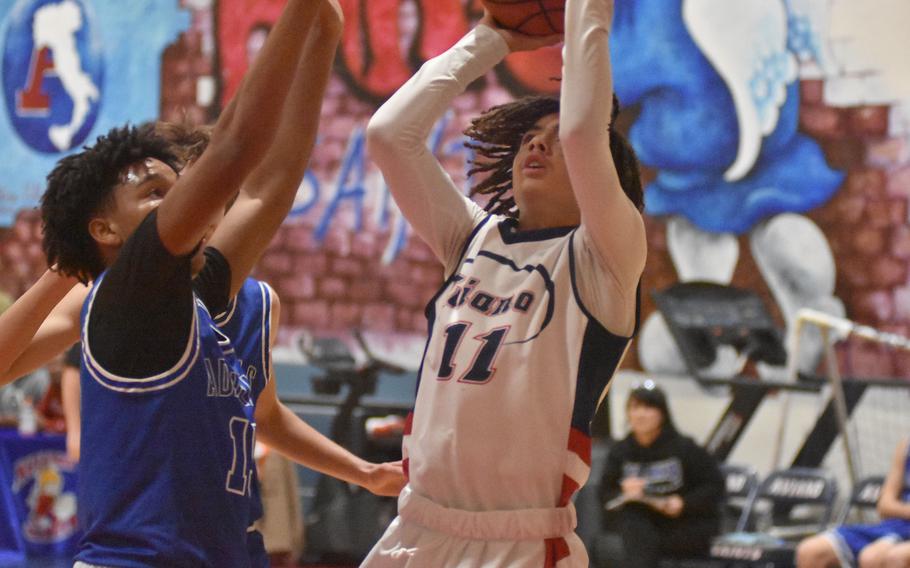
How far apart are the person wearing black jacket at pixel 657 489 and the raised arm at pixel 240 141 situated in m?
4.70

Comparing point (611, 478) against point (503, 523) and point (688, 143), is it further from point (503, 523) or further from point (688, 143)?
point (503, 523)

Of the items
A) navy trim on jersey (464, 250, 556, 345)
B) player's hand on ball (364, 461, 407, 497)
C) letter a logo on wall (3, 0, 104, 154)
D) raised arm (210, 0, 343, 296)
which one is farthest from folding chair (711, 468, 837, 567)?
letter a logo on wall (3, 0, 104, 154)

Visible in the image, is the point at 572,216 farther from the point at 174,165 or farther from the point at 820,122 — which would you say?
the point at 820,122

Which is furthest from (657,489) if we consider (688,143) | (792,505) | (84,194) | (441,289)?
(84,194)

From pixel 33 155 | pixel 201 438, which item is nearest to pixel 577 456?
pixel 201 438

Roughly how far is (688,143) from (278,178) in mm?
5978

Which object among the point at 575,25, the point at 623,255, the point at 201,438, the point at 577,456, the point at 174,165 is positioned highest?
the point at 575,25

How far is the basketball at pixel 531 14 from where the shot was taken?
2.54 meters

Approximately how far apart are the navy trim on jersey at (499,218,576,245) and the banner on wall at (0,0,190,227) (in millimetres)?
7448

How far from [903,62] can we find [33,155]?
6384 mm

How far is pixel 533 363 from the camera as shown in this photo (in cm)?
232

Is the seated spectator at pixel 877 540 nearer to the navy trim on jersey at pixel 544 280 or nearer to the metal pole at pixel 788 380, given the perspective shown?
the metal pole at pixel 788 380

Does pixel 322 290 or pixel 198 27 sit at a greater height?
pixel 198 27

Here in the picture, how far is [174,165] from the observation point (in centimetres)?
233
